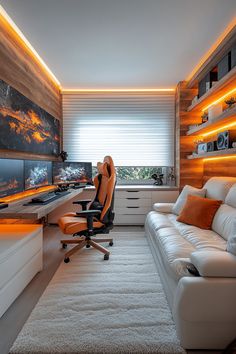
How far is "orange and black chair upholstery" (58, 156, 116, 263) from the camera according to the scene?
2.47 m

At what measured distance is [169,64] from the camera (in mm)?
3350

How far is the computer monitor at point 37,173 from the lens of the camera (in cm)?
284

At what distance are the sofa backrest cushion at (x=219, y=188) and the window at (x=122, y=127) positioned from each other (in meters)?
1.60

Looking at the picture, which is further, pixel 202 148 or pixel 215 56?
pixel 202 148

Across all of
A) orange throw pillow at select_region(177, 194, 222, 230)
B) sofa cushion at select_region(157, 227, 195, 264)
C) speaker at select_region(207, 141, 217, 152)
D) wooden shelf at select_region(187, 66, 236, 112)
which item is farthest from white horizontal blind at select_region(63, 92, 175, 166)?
sofa cushion at select_region(157, 227, 195, 264)

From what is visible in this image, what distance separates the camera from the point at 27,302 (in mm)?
1852

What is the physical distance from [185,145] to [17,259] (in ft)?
10.5

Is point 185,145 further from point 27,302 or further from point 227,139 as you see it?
point 27,302

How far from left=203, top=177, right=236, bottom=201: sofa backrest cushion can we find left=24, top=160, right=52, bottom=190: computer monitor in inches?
88.1

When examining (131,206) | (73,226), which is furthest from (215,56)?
(73,226)

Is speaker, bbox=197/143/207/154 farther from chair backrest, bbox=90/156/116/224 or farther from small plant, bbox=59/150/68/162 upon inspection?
small plant, bbox=59/150/68/162

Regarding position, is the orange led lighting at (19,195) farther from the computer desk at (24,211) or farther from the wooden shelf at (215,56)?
the wooden shelf at (215,56)

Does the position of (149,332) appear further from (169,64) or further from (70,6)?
(169,64)

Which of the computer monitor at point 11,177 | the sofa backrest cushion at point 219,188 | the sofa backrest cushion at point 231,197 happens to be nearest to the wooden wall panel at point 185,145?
the sofa backrest cushion at point 219,188
